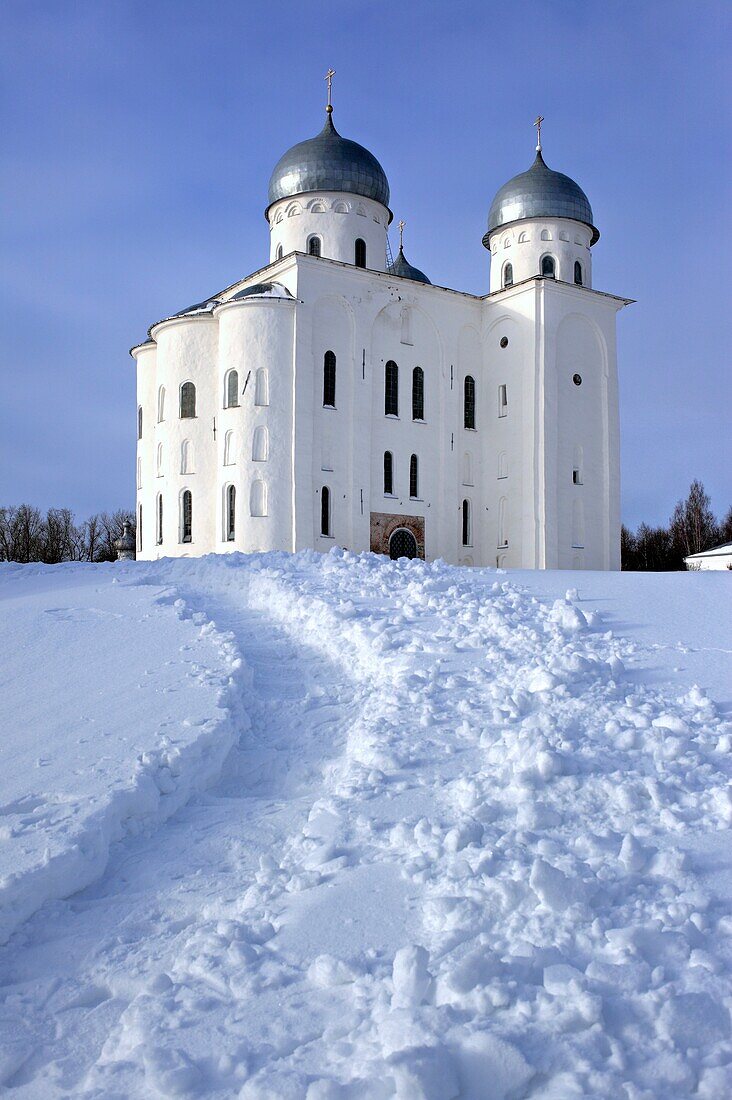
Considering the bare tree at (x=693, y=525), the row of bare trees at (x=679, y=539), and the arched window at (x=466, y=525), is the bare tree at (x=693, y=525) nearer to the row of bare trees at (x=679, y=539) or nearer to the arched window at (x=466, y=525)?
the row of bare trees at (x=679, y=539)

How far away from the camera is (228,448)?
86.8 ft

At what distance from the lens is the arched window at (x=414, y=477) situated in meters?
28.5

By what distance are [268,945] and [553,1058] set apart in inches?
55.0

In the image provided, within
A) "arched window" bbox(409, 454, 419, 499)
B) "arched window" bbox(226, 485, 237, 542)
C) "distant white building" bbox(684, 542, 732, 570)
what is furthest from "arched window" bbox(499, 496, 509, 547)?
"distant white building" bbox(684, 542, 732, 570)

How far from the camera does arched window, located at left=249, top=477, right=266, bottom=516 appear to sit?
1017 inches

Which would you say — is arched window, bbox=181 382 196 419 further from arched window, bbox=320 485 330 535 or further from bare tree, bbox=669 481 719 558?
bare tree, bbox=669 481 719 558

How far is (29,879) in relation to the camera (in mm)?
4895

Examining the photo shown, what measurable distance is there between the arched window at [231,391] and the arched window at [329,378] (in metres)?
2.44

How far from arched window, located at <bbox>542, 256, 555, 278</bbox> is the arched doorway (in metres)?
9.95

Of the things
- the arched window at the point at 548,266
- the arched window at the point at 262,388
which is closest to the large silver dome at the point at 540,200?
the arched window at the point at 548,266

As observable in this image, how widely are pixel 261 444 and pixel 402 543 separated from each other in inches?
199

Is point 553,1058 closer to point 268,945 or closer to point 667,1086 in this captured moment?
point 667,1086

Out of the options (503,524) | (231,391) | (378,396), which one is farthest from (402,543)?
(231,391)

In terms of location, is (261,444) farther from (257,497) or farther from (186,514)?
(186,514)
